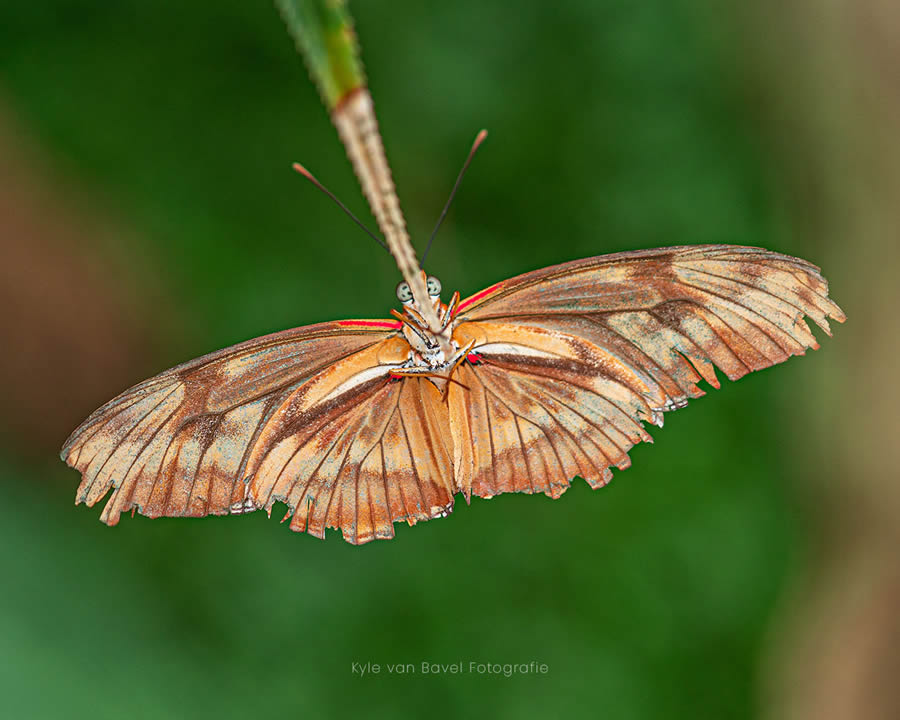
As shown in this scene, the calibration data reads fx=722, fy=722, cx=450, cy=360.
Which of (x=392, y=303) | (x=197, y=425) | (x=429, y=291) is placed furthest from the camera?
(x=392, y=303)

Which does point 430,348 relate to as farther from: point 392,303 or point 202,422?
point 392,303

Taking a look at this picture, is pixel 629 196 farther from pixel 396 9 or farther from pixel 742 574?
pixel 742 574

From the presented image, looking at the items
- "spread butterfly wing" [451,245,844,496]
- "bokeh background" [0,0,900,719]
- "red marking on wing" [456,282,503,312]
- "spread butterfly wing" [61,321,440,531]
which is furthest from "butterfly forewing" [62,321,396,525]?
"bokeh background" [0,0,900,719]

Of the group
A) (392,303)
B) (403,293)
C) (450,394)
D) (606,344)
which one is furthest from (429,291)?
(392,303)

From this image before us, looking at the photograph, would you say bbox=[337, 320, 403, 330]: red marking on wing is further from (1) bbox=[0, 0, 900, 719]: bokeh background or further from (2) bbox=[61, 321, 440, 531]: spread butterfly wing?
(1) bbox=[0, 0, 900, 719]: bokeh background

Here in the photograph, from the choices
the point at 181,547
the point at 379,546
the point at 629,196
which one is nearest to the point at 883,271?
the point at 629,196

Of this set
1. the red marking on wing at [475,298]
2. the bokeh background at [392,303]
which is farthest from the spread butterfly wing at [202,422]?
the bokeh background at [392,303]

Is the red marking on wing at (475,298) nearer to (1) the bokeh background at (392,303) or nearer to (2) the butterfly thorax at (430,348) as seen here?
(2) the butterfly thorax at (430,348)

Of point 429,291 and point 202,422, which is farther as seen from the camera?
point 202,422
